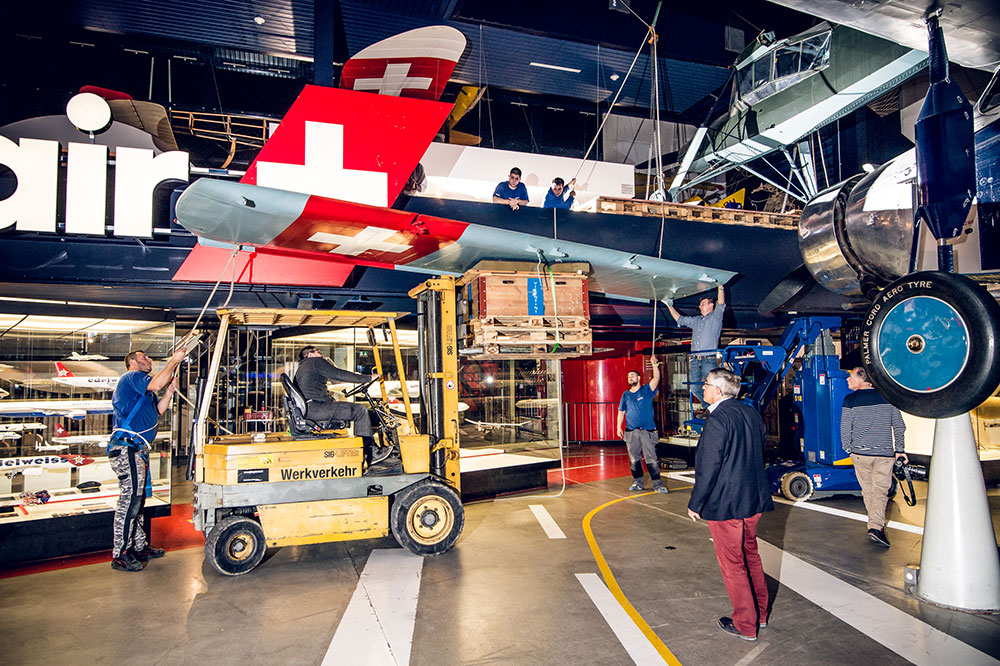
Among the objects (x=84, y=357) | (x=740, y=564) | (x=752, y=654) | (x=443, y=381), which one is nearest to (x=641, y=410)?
(x=443, y=381)

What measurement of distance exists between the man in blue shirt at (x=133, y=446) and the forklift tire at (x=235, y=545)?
1.13 metres

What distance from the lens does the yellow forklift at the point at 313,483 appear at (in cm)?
634

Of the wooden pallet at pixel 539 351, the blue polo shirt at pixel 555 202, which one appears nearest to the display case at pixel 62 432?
the wooden pallet at pixel 539 351

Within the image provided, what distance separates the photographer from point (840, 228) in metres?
4.83

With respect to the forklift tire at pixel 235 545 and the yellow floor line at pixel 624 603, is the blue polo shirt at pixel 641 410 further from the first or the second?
the forklift tire at pixel 235 545

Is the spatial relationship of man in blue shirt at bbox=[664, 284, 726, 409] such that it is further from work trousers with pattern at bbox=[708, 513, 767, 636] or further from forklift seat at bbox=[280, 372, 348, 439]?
forklift seat at bbox=[280, 372, 348, 439]

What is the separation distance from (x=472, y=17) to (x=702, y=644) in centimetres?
1154

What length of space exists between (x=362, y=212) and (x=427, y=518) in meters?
3.67

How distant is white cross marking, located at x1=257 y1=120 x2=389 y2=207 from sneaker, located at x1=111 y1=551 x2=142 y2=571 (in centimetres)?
517

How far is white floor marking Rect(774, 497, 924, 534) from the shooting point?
764 cm

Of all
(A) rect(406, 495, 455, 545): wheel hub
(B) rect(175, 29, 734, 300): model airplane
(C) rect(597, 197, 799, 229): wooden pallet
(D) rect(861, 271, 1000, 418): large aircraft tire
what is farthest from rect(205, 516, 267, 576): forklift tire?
(C) rect(597, 197, 799, 229): wooden pallet

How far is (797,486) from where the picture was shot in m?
9.41

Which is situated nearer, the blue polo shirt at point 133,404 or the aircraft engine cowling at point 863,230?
the aircraft engine cowling at point 863,230

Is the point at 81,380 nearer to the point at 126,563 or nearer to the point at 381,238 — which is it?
the point at 126,563
